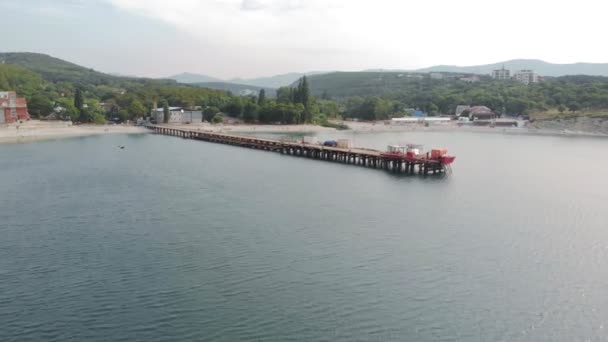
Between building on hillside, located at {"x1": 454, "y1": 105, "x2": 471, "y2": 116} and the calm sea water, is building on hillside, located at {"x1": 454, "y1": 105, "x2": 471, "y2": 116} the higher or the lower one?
the higher one

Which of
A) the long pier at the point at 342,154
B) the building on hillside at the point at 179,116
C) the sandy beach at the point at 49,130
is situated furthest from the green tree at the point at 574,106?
the sandy beach at the point at 49,130

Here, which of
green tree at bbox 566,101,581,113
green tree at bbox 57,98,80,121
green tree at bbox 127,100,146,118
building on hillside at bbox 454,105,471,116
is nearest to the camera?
green tree at bbox 57,98,80,121

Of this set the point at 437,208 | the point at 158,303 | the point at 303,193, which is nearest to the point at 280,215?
the point at 303,193

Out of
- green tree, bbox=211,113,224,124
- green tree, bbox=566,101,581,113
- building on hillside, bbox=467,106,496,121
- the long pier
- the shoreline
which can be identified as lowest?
the long pier

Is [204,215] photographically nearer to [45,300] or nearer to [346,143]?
[45,300]

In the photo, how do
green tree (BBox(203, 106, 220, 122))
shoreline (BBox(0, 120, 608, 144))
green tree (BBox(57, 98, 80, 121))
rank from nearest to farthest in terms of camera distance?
shoreline (BBox(0, 120, 608, 144))
green tree (BBox(57, 98, 80, 121))
green tree (BBox(203, 106, 220, 122))

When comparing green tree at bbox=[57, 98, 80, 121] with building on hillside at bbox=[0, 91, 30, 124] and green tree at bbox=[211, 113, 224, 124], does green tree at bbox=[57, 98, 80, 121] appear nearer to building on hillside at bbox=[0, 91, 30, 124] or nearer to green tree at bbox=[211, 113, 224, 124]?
building on hillside at bbox=[0, 91, 30, 124]

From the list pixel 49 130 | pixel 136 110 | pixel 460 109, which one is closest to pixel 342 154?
pixel 49 130

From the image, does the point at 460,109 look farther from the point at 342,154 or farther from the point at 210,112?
the point at 342,154

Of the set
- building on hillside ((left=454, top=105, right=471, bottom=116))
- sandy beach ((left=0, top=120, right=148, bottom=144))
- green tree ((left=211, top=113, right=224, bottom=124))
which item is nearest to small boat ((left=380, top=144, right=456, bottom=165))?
sandy beach ((left=0, top=120, right=148, bottom=144))
